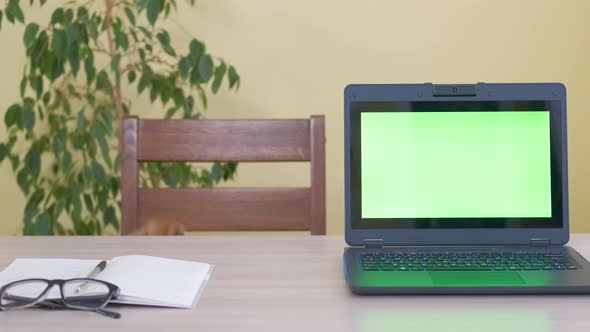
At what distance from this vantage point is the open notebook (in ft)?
2.84

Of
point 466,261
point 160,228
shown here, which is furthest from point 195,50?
point 466,261

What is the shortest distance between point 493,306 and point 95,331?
0.42m

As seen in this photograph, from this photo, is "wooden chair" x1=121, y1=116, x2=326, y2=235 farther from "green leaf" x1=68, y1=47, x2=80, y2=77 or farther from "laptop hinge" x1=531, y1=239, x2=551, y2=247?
"green leaf" x1=68, y1=47, x2=80, y2=77

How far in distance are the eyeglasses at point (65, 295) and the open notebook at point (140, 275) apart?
0.04 feet

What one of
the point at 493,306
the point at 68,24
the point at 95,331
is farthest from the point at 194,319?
the point at 68,24

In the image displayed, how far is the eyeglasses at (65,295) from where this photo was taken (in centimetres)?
84

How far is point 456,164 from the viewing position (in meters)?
1.11

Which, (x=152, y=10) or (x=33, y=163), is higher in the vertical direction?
(x=152, y=10)

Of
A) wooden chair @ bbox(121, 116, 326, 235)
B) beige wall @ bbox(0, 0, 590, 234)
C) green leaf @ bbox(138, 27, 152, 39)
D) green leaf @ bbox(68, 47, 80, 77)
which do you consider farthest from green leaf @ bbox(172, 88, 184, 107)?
wooden chair @ bbox(121, 116, 326, 235)

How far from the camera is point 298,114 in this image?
2.73m

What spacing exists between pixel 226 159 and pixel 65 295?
0.73 meters

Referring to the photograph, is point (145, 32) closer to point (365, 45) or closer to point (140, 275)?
point (365, 45)

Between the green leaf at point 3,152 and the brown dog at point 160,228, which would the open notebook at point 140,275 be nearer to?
the brown dog at point 160,228

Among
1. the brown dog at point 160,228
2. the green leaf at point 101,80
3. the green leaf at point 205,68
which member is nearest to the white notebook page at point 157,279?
the brown dog at point 160,228
